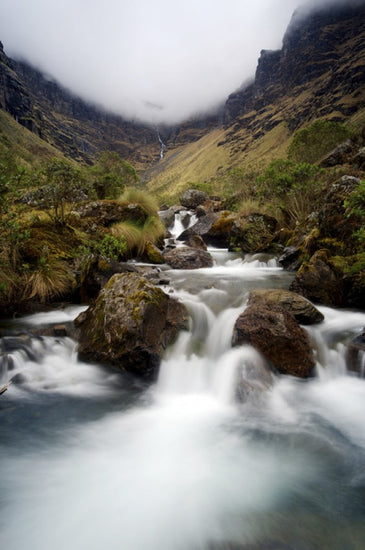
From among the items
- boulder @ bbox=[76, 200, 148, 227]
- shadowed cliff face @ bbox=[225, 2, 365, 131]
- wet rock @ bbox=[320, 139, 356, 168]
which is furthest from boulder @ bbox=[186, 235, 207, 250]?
shadowed cliff face @ bbox=[225, 2, 365, 131]

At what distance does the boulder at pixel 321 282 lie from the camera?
7074mm

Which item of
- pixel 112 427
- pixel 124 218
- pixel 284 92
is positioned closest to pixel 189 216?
pixel 124 218

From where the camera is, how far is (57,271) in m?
7.53

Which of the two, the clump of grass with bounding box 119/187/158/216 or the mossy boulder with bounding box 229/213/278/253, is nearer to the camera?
the clump of grass with bounding box 119/187/158/216

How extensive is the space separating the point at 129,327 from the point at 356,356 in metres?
4.48

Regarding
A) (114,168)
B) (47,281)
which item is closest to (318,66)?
(114,168)

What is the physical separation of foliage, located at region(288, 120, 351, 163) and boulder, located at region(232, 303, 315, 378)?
33.8 meters

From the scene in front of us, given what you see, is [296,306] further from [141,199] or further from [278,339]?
[141,199]

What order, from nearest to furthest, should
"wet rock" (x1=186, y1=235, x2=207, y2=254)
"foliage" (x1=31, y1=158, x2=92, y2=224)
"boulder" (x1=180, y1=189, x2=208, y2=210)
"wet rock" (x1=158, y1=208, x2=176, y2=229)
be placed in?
"foliage" (x1=31, y1=158, x2=92, y2=224) < "wet rock" (x1=186, y1=235, x2=207, y2=254) < "wet rock" (x1=158, y1=208, x2=176, y2=229) < "boulder" (x1=180, y1=189, x2=208, y2=210)

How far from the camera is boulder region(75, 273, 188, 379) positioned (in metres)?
4.98

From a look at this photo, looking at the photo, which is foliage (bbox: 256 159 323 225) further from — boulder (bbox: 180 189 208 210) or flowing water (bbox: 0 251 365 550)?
boulder (bbox: 180 189 208 210)

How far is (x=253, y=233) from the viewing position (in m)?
16.8

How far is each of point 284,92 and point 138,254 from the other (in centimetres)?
16666

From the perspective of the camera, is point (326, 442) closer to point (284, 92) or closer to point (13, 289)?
point (13, 289)
